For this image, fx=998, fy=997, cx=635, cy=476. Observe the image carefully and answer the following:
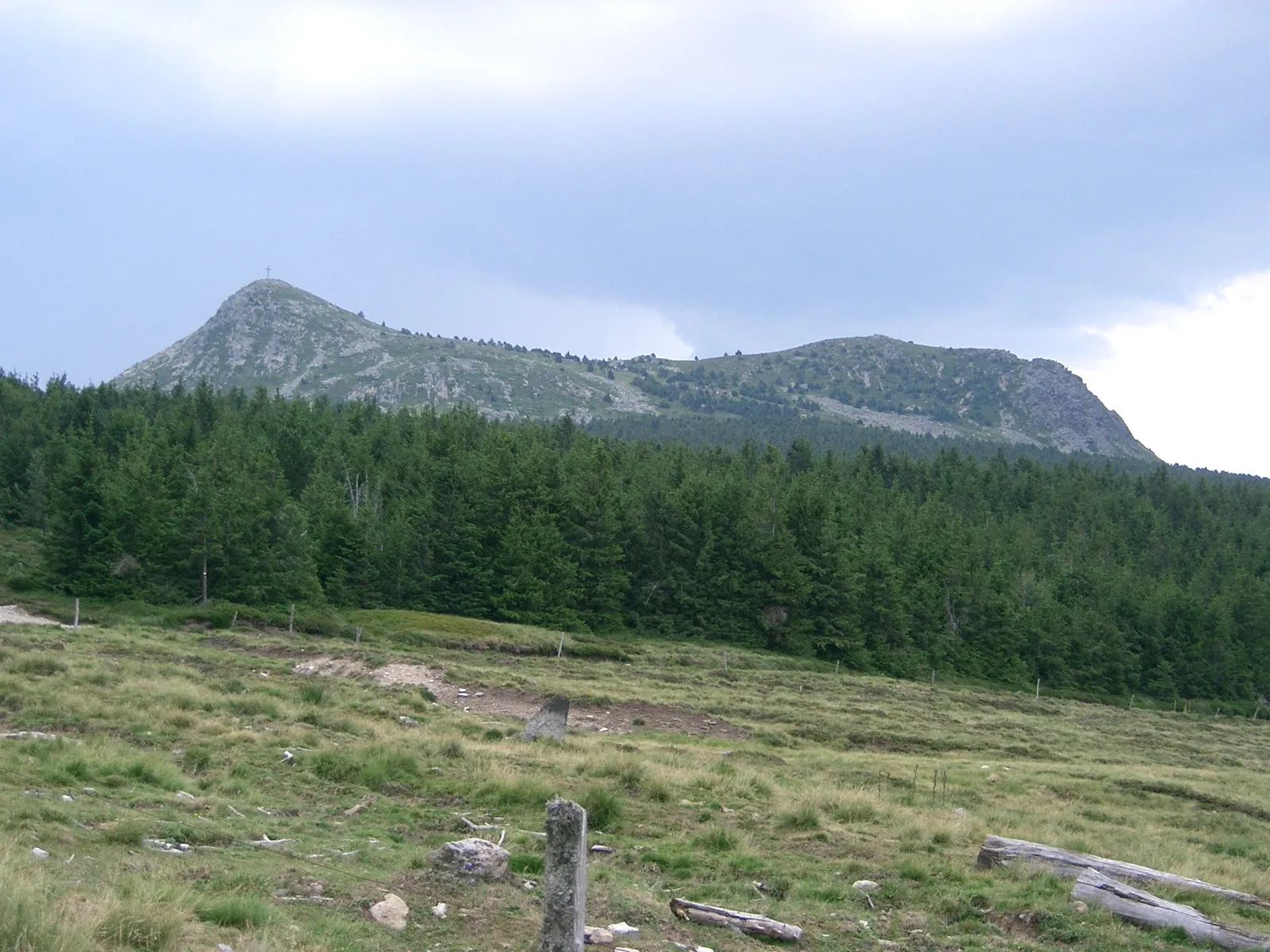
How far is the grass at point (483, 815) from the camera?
27.2 ft

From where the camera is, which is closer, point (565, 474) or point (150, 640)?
point (150, 640)

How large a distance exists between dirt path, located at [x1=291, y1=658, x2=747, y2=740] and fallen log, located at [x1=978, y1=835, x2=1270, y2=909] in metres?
16.0

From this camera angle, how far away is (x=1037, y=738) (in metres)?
38.3

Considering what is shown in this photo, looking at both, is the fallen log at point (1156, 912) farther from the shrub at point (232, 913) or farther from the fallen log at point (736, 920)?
the shrub at point (232, 913)

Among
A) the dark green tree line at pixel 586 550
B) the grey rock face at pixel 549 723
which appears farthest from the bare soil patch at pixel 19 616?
the grey rock face at pixel 549 723

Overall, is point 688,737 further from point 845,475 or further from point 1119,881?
point 845,475

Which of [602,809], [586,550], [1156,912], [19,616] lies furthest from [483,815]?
[586,550]

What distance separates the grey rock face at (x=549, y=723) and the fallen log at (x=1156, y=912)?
12309mm

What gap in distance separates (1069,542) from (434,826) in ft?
378

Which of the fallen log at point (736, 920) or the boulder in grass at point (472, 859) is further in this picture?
the boulder in grass at point (472, 859)

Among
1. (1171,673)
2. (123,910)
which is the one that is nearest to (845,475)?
(1171,673)

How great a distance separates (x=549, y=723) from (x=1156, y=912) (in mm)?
13517

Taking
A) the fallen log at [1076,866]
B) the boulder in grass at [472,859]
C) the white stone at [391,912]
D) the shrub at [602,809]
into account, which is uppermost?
the white stone at [391,912]

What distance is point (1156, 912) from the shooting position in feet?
36.0
